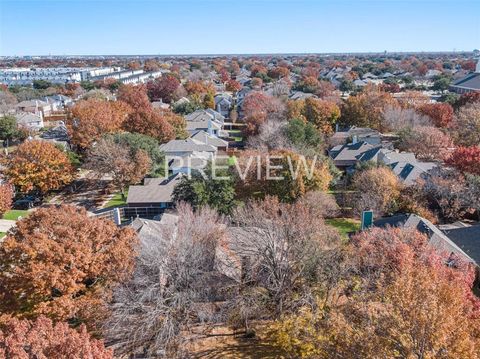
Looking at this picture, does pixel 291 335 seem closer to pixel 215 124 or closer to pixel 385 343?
pixel 385 343

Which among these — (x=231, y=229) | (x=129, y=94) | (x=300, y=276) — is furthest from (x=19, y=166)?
(x=129, y=94)

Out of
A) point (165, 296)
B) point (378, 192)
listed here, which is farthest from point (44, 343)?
point (378, 192)

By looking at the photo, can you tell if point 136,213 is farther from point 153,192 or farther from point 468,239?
point 468,239

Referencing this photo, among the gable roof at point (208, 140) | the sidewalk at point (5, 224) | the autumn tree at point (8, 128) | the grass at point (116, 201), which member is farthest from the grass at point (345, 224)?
the autumn tree at point (8, 128)

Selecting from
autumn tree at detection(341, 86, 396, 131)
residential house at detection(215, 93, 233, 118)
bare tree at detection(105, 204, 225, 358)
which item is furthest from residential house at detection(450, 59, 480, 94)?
bare tree at detection(105, 204, 225, 358)

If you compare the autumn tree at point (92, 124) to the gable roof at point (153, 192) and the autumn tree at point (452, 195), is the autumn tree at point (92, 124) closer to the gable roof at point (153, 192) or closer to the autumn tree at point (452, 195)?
the gable roof at point (153, 192)
